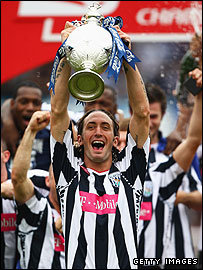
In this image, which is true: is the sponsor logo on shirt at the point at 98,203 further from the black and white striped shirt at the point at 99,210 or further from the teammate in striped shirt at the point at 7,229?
the teammate in striped shirt at the point at 7,229

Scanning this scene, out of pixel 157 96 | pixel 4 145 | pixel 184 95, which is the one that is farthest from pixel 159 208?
pixel 4 145

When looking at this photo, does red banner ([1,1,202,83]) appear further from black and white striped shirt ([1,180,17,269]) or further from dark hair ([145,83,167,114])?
black and white striped shirt ([1,180,17,269])

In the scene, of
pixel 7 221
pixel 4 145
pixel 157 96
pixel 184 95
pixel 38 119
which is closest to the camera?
pixel 38 119

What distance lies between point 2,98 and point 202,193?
102 inches

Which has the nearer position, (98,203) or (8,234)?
(98,203)

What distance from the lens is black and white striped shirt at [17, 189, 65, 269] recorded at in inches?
183

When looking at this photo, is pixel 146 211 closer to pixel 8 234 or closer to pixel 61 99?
pixel 8 234

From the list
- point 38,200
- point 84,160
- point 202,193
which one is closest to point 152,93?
point 202,193

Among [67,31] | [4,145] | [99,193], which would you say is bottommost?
[99,193]

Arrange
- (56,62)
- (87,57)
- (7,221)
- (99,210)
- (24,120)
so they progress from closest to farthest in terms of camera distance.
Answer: (87,57) → (56,62) → (99,210) → (7,221) → (24,120)

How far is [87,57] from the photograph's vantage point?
309 cm

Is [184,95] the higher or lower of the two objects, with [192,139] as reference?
higher

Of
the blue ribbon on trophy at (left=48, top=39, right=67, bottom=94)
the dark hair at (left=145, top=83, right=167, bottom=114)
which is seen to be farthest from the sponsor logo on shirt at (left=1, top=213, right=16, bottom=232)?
the blue ribbon on trophy at (left=48, top=39, right=67, bottom=94)

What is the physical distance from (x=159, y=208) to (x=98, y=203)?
1.74 m
